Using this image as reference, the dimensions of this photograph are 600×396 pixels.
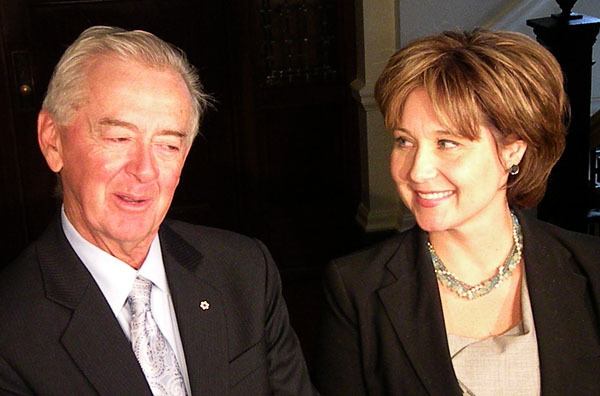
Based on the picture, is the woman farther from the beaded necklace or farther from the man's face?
the man's face

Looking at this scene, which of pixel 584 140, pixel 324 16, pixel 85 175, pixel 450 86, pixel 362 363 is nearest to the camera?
pixel 85 175

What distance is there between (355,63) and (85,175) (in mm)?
3292

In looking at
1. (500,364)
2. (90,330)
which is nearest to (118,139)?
(90,330)

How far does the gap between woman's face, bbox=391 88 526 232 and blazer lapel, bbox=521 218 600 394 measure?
0.70ft

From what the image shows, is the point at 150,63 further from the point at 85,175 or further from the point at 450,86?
the point at 450,86

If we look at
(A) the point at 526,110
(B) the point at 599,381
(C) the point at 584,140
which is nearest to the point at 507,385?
(B) the point at 599,381

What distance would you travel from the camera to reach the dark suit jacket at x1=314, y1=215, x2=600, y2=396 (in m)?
2.51

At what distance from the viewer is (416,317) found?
2553 mm

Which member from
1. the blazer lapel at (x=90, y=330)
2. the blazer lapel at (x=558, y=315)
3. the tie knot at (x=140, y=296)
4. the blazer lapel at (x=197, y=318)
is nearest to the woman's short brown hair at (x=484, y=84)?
the blazer lapel at (x=558, y=315)

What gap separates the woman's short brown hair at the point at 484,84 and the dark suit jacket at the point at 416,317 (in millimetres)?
284

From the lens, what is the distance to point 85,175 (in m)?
2.15

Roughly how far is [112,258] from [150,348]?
7.5 inches

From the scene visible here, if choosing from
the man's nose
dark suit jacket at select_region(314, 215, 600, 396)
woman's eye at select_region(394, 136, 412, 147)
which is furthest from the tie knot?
woman's eye at select_region(394, 136, 412, 147)

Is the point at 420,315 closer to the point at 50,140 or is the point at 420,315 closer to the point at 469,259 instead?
the point at 469,259
